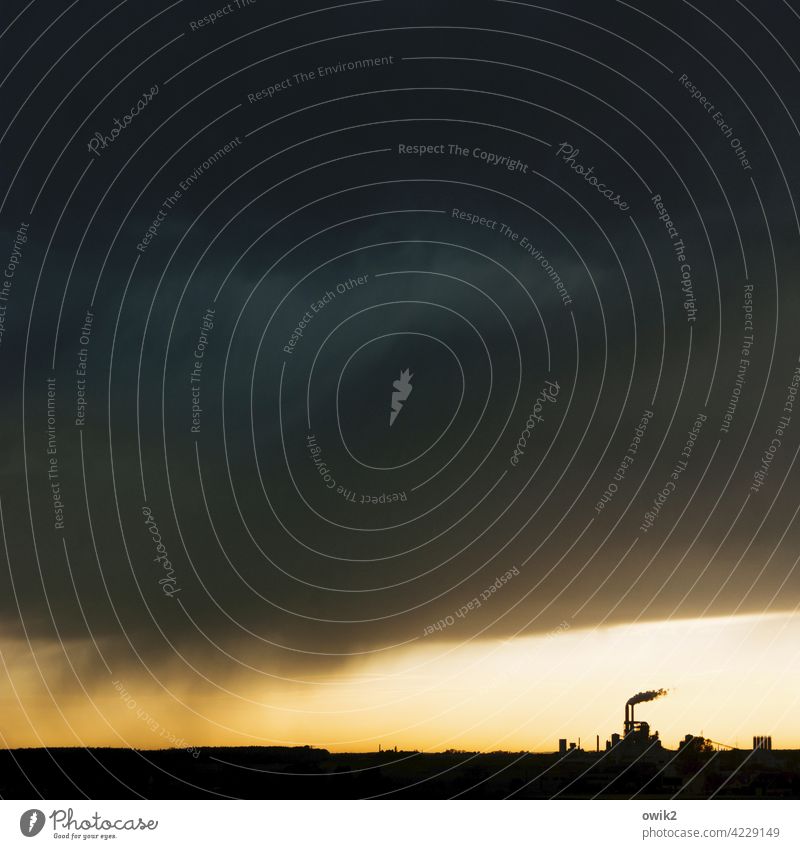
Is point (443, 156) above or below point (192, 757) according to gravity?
above

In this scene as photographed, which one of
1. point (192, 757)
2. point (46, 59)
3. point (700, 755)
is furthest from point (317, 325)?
point (700, 755)

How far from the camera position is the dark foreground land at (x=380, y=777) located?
22641 mm

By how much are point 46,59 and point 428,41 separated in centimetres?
749

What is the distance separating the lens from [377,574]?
24812 mm

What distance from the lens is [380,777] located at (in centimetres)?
2359

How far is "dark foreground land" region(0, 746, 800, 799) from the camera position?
22641mm

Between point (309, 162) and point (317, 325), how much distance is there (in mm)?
3336

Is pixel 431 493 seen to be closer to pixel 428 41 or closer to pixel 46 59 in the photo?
pixel 428 41

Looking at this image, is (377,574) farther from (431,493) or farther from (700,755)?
Answer: (700,755)

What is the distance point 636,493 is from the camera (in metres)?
24.5
